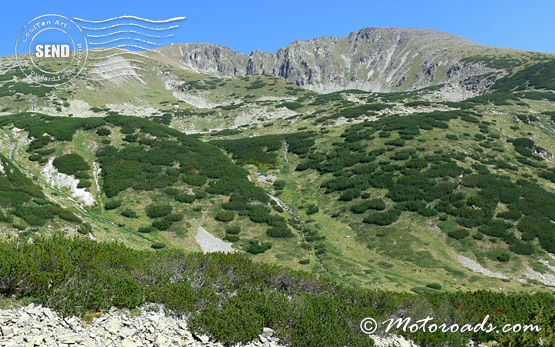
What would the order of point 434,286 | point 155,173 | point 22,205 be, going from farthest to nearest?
point 155,173, point 434,286, point 22,205

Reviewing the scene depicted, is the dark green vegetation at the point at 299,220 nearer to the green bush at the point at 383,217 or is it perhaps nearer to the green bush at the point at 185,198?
the green bush at the point at 185,198

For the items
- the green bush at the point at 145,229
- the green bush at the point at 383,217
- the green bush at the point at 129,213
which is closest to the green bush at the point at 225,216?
the green bush at the point at 145,229

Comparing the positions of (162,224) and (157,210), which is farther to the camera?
(157,210)

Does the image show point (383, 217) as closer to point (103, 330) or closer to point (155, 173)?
point (155, 173)

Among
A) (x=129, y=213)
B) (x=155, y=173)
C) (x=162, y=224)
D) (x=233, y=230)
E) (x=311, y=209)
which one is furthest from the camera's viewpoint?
(x=155, y=173)

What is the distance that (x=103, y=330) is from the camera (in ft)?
31.3

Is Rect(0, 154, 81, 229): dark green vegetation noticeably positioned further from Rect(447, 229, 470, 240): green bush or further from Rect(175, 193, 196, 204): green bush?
Rect(447, 229, 470, 240): green bush

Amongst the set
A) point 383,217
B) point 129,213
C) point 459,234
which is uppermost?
point 129,213

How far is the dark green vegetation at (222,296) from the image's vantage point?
407 inches

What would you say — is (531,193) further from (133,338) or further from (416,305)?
(133,338)

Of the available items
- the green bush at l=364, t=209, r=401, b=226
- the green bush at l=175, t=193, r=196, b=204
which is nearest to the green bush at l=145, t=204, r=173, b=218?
the green bush at l=175, t=193, r=196, b=204

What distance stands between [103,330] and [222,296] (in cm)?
400

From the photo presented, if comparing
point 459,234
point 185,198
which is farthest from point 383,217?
point 185,198

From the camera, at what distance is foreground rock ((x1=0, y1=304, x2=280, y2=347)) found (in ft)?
28.7
